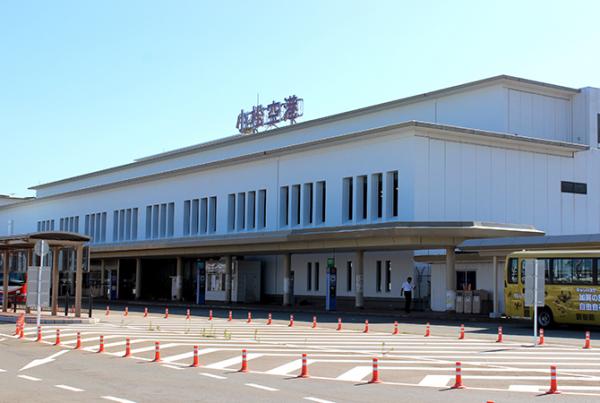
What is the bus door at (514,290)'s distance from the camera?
32.1 m

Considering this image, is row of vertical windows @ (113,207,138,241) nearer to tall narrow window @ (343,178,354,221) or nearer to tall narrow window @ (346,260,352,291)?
tall narrow window @ (346,260,352,291)

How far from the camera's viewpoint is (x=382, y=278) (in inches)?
1918

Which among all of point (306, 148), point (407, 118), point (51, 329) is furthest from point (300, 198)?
point (51, 329)

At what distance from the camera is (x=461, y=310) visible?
39031 mm

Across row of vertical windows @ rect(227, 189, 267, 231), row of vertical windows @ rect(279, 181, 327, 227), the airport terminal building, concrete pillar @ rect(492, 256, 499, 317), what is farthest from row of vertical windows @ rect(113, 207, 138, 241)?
concrete pillar @ rect(492, 256, 499, 317)

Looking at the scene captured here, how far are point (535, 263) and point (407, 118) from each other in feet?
110

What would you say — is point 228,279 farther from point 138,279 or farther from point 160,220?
point 138,279

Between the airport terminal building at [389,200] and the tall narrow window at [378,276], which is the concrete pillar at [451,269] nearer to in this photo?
the airport terminal building at [389,200]

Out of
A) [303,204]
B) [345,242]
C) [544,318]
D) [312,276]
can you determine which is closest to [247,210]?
[303,204]

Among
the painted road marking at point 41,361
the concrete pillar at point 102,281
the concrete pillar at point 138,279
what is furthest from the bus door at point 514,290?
the concrete pillar at point 102,281

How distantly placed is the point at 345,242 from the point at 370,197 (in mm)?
4181

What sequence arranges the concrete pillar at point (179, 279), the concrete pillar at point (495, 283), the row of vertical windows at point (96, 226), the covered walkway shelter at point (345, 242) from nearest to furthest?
1. the concrete pillar at point (495, 283)
2. the covered walkway shelter at point (345, 242)
3. the concrete pillar at point (179, 279)
4. the row of vertical windows at point (96, 226)

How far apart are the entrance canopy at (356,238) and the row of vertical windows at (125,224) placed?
40.6 feet

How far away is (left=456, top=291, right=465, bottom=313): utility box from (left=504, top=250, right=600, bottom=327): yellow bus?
21.9ft
